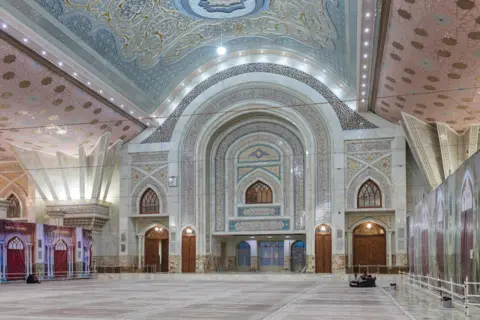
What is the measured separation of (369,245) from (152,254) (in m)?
8.95

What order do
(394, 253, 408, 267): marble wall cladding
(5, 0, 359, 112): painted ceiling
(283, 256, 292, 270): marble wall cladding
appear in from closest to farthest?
(5, 0, 359, 112): painted ceiling, (394, 253, 408, 267): marble wall cladding, (283, 256, 292, 270): marble wall cladding

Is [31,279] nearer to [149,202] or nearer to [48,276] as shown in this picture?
[48,276]

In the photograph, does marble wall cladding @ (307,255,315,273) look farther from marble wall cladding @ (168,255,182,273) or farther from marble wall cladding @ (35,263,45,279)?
marble wall cladding @ (35,263,45,279)

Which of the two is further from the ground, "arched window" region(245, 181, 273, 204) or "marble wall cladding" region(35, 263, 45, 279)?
"arched window" region(245, 181, 273, 204)

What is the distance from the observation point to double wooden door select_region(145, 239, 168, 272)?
2659cm

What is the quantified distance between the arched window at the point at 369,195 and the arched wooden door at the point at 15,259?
12174mm

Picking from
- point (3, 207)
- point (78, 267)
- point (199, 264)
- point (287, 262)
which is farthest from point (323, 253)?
point (3, 207)

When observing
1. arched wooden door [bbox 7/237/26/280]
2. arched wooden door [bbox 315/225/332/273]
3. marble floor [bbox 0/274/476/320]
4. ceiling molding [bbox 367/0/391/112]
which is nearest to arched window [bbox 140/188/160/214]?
arched wooden door [bbox 7/237/26/280]

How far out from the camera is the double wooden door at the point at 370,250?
24250mm

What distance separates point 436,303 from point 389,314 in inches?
77.9

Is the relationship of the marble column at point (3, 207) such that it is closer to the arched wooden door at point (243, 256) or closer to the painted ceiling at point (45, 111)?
the painted ceiling at point (45, 111)

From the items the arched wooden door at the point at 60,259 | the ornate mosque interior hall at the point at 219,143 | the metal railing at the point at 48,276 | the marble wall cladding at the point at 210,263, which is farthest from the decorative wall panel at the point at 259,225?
the arched wooden door at the point at 60,259

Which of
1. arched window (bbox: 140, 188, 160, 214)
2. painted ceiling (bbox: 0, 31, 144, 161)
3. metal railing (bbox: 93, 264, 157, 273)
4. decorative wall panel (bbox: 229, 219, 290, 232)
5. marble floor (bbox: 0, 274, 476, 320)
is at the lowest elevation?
metal railing (bbox: 93, 264, 157, 273)

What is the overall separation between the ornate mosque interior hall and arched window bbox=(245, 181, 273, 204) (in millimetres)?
63
